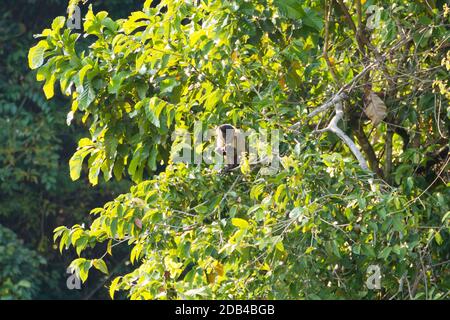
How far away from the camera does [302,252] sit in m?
2.85

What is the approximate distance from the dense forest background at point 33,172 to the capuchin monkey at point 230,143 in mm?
3957

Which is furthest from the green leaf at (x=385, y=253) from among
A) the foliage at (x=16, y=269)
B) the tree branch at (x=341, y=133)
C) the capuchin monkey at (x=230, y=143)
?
the foliage at (x=16, y=269)

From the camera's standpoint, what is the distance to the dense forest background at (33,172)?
702 centimetres

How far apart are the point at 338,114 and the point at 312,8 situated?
0.43 metres

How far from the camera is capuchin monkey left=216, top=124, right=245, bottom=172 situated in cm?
300

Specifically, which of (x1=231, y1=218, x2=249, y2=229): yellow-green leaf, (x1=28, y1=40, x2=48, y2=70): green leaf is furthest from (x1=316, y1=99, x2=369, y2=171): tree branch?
(x1=28, y1=40, x2=48, y2=70): green leaf

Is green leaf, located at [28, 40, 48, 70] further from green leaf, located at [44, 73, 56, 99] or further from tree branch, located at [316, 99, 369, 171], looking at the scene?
tree branch, located at [316, 99, 369, 171]

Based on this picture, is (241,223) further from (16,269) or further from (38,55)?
(16,269)

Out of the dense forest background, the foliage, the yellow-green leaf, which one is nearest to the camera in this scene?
the yellow-green leaf

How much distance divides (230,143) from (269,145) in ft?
0.59

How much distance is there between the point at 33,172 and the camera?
731 cm

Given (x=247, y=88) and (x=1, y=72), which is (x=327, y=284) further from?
(x=1, y=72)

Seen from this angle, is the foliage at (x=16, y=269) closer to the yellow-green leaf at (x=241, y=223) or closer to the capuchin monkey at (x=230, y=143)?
the capuchin monkey at (x=230, y=143)

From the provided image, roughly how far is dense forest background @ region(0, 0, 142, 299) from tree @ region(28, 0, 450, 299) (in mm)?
3714
